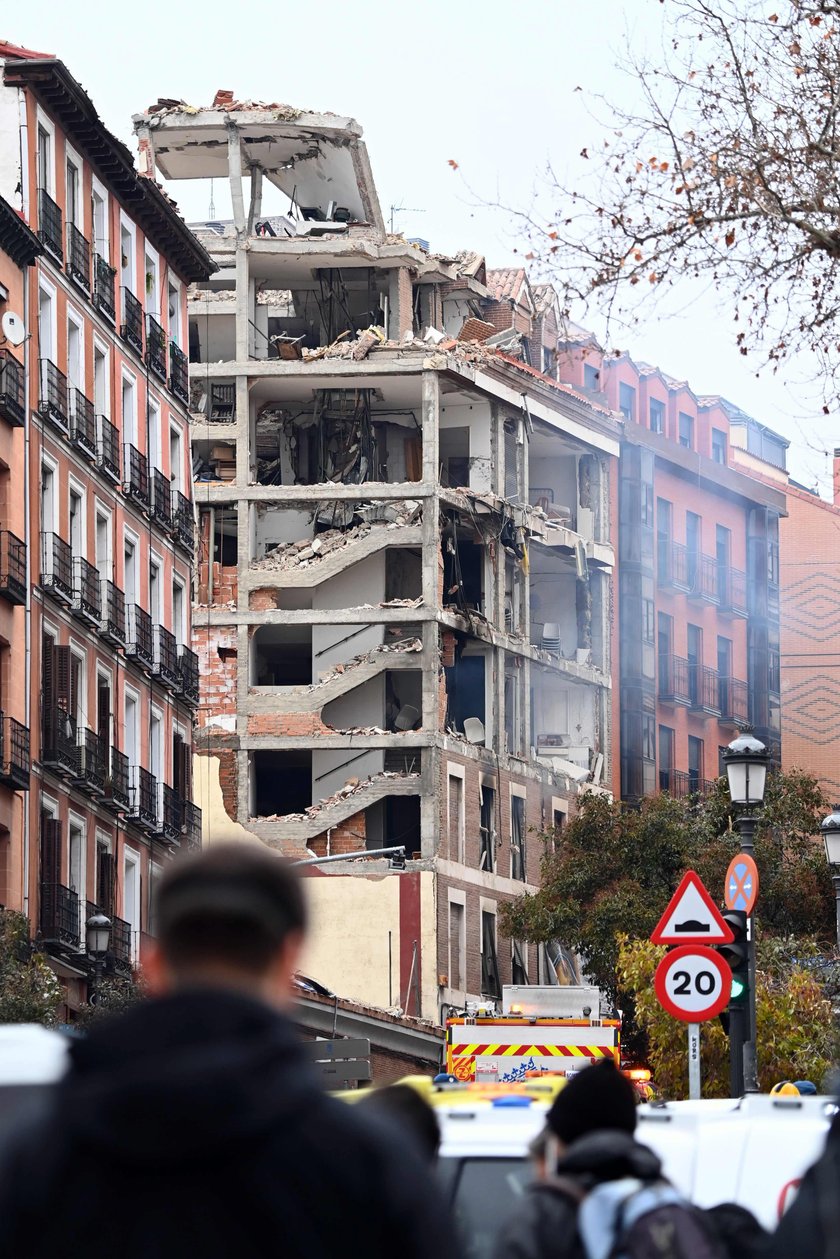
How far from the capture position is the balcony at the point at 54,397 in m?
48.2

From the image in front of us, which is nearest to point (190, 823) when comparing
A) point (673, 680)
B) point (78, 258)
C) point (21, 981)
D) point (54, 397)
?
point (54, 397)

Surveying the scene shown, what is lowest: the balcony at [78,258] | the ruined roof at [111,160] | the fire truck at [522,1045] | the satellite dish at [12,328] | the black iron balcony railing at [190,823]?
the fire truck at [522,1045]

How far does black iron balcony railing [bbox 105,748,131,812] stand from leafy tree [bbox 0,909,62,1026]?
893 centimetres

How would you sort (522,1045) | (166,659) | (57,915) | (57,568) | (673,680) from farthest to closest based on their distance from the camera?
(673,680)
(166,659)
(57,568)
(57,915)
(522,1045)

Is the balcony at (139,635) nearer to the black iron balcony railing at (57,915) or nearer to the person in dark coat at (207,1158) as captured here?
the black iron balcony railing at (57,915)

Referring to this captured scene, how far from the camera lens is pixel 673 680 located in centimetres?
8288

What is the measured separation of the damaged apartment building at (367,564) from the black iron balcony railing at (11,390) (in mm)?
22345

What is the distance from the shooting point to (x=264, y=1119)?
173 inches

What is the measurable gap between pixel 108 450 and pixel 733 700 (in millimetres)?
38188

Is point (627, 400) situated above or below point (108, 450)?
above

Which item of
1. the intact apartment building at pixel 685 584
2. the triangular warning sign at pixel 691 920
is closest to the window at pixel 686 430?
the intact apartment building at pixel 685 584

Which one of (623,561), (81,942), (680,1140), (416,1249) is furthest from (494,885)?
(416,1249)

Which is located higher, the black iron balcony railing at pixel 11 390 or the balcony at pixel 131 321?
the balcony at pixel 131 321

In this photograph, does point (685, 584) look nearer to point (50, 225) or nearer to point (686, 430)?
point (686, 430)
